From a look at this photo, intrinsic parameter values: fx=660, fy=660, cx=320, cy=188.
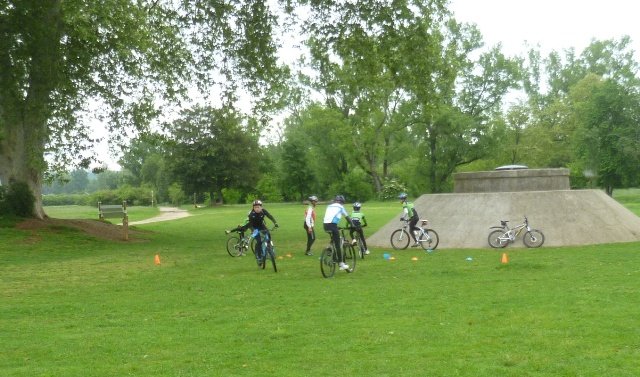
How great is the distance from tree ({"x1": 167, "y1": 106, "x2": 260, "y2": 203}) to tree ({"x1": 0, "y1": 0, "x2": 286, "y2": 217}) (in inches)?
1723

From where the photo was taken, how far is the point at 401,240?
2092 centimetres

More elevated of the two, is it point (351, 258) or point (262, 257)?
point (262, 257)

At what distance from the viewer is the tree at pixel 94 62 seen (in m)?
23.7

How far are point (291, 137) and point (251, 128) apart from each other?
2244 inches

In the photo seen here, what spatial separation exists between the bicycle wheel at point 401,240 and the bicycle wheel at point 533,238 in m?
3.54

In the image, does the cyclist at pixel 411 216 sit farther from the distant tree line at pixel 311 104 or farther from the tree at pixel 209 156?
the tree at pixel 209 156

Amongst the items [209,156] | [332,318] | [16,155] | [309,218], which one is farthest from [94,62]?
[209,156]

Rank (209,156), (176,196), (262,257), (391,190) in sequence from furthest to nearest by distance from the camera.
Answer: (176,196), (391,190), (209,156), (262,257)

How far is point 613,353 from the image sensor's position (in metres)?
7.06

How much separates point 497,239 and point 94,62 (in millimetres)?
17825

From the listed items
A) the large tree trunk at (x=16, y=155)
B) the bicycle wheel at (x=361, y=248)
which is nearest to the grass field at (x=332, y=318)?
the bicycle wheel at (x=361, y=248)

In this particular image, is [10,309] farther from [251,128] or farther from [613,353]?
[251,128]

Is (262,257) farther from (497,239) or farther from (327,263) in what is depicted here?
(497,239)

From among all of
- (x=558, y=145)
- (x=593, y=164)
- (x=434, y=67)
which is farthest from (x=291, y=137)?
(x=434, y=67)
